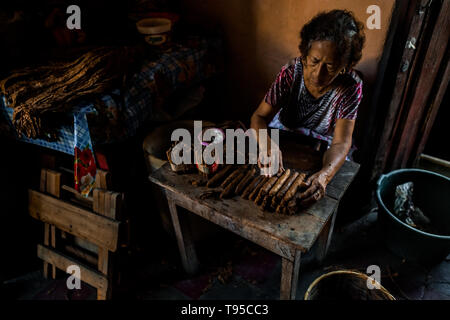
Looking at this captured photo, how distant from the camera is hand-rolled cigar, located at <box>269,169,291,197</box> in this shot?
199 cm

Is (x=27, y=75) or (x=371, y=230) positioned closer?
(x=27, y=75)

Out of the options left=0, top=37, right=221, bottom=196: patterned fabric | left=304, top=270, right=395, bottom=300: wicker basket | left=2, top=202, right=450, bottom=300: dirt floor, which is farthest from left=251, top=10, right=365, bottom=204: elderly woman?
left=2, top=202, right=450, bottom=300: dirt floor

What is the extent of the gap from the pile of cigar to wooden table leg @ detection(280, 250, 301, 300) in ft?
1.05

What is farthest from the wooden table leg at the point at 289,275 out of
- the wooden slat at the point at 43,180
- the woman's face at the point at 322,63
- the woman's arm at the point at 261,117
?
the wooden slat at the point at 43,180

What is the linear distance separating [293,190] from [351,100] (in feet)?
3.27

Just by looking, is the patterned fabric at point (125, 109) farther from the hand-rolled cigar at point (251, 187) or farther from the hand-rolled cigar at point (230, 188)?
the hand-rolled cigar at point (251, 187)

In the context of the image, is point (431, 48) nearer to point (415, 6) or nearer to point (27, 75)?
point (415, 6)

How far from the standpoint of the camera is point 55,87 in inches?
100

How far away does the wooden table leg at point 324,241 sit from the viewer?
2.79 metres

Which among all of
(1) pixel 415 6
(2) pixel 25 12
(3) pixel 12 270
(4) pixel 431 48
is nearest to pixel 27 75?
(2) pixel 25 12

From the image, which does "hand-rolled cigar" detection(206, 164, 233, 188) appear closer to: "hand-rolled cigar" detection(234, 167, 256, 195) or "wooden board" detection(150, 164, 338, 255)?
"wooden board" detection(150, 164, 338, 255)
